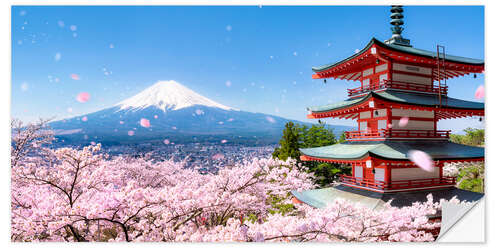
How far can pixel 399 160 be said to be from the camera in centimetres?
437

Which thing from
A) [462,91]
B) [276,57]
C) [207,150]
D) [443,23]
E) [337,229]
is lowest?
[337,229]

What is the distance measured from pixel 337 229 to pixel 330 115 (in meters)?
2.35

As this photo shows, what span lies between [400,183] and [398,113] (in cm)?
121

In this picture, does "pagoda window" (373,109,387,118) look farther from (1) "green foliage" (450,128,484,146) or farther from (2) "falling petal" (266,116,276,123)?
(2) "falling petal" (266,116,276,123)

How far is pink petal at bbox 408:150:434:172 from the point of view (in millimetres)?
4543

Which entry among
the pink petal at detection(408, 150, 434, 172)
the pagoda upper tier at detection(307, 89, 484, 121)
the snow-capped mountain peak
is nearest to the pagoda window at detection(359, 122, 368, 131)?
the pagoda upper tier at detection(307, 89, 484, 121)

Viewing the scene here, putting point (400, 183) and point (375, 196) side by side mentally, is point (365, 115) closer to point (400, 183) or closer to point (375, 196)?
point (400, 183)

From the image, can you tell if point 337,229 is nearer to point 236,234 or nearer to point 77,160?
point 236,234

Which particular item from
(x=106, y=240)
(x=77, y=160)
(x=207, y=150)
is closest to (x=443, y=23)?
(x=207, y=150)

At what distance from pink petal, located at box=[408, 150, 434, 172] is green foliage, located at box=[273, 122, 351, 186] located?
368cm

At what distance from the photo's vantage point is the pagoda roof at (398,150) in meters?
4.51

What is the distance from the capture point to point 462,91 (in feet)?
16.9

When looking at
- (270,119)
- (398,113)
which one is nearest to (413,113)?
(398,113)

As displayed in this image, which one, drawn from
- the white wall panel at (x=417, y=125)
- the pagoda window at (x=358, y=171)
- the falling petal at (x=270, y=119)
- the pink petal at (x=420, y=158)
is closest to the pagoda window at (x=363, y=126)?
the white wall panel at (x=417, y=125)
